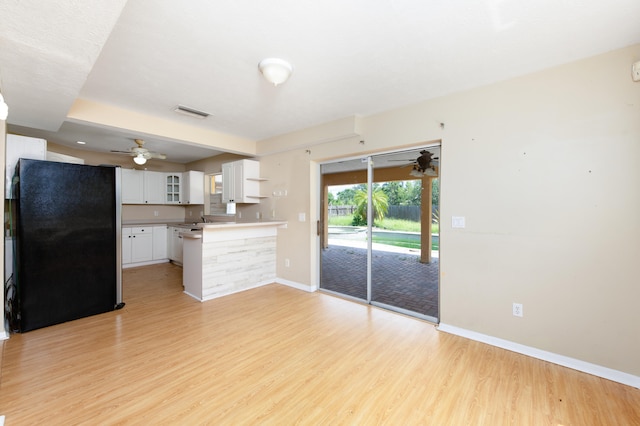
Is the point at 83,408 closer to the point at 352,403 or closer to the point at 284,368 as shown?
the point at 284,368

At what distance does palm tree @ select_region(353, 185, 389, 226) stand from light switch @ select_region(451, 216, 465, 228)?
946 mm

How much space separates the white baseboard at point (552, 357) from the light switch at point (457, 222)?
3.60 ft

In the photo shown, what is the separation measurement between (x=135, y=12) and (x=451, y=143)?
2.89 metres

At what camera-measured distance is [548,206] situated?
231cm

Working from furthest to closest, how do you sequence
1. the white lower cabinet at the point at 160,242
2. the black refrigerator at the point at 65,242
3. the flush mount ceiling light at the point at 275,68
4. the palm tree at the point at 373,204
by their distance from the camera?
the white lower cabinet at the point at 160,242 → the palm tree at the point at 373,204 → the black refrigerator at the point at 65,242 → the flush mount ceiling light at the point at 275,68

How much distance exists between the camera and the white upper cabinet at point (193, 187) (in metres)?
6.33

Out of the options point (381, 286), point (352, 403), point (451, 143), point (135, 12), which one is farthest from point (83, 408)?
point (451, 143)

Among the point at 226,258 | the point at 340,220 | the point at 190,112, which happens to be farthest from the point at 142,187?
the point at 340,220

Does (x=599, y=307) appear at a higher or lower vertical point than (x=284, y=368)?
higher

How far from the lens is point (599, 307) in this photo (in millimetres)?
2117

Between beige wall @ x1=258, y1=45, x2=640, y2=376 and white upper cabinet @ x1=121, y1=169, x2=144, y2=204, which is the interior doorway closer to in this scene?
beige wall @ x1=258, y1=45, x2=640, y2=376

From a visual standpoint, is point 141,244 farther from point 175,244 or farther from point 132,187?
point 132,187

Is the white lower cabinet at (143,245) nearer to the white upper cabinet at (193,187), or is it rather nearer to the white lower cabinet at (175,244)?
the white lower cabinet at (175,244)

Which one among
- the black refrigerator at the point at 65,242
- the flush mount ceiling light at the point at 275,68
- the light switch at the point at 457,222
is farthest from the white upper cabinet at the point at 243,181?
the light switch at the point at 457,222
